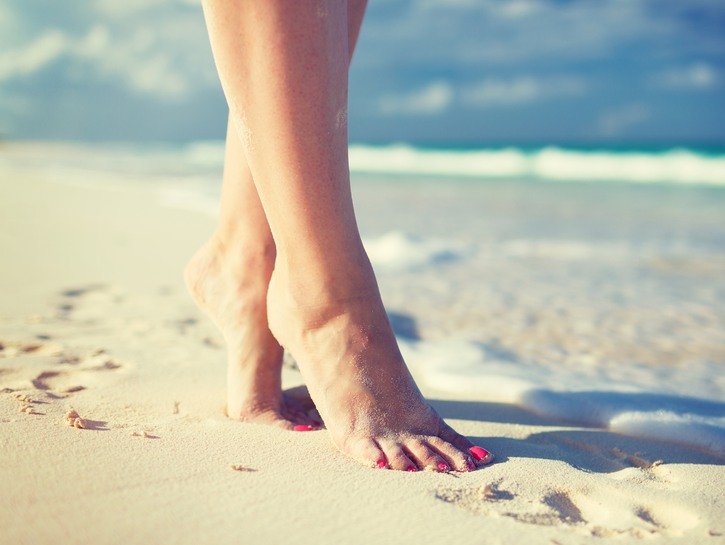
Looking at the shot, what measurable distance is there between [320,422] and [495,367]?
26.2 inches

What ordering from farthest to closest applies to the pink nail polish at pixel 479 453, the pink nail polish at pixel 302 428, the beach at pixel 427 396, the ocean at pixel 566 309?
1. the ocean at pixel 566 309
2. the pink nail polish at pixel 302 428
3. the pink nail polish at pixel 479 453
4. the beach at pixel 427 396

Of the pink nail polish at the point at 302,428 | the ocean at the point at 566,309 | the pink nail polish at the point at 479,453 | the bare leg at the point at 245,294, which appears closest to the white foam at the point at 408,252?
the ocean at the point at 566,309

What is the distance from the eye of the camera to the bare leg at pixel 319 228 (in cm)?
108

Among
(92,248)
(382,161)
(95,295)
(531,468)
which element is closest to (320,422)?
(531,468)

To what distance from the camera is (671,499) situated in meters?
1.09

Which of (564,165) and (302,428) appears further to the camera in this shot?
(564,165)

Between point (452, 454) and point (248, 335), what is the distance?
0.51 m

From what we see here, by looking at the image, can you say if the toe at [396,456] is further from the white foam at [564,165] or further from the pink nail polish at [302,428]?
the white foam at [564,165]

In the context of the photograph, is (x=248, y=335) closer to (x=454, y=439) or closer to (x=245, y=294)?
(x=245, y=294)

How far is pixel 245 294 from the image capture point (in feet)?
4.87

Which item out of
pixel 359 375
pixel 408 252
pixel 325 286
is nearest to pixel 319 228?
pixel 325 286

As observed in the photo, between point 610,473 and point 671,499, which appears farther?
point 610,473

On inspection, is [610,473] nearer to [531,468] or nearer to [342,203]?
[531,468]

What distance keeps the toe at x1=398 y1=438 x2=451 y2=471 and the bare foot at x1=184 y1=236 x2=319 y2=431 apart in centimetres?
24
